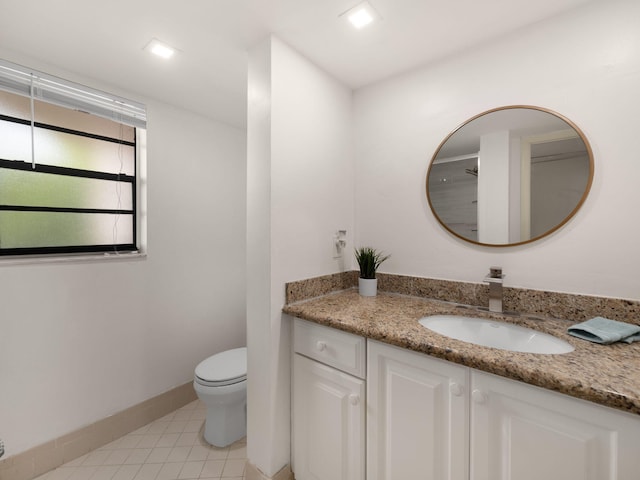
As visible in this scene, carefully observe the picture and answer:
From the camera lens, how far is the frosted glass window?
1435mm

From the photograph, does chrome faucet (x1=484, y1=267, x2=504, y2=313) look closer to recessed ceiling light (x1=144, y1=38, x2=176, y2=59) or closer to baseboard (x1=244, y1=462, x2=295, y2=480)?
baseboard (x1=244, y1=462, x2=295, y2=480)

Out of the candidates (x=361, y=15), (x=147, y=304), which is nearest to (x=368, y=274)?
(x=361, y=15)

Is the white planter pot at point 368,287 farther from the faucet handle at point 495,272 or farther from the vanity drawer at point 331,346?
the faucet handle at point 495,272

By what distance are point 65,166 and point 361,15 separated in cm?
176

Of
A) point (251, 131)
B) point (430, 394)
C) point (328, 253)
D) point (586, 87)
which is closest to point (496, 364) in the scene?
point (430, 394)

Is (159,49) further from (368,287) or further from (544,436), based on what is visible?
(544,436)

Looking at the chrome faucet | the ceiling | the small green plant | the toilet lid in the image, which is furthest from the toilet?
the ceiling

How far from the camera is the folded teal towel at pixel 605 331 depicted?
899mm

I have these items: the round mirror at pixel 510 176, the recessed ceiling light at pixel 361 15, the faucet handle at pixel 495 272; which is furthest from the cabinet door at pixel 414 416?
the recessed ceiling light at pixel 361 15

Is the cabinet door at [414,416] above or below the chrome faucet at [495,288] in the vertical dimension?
below

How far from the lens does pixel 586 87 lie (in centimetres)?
113

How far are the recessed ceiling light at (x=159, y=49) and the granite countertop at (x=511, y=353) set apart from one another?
1387mm

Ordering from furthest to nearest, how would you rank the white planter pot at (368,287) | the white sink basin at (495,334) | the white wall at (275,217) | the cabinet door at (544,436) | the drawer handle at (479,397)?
the white planter pot at (368,287) → the white wall at (275,217) → the white sink basin at (495,334) → the drawer handle at (479,397) → the cabinet door at (544,436)

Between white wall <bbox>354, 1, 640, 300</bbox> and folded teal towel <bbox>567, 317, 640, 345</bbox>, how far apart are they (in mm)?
180
